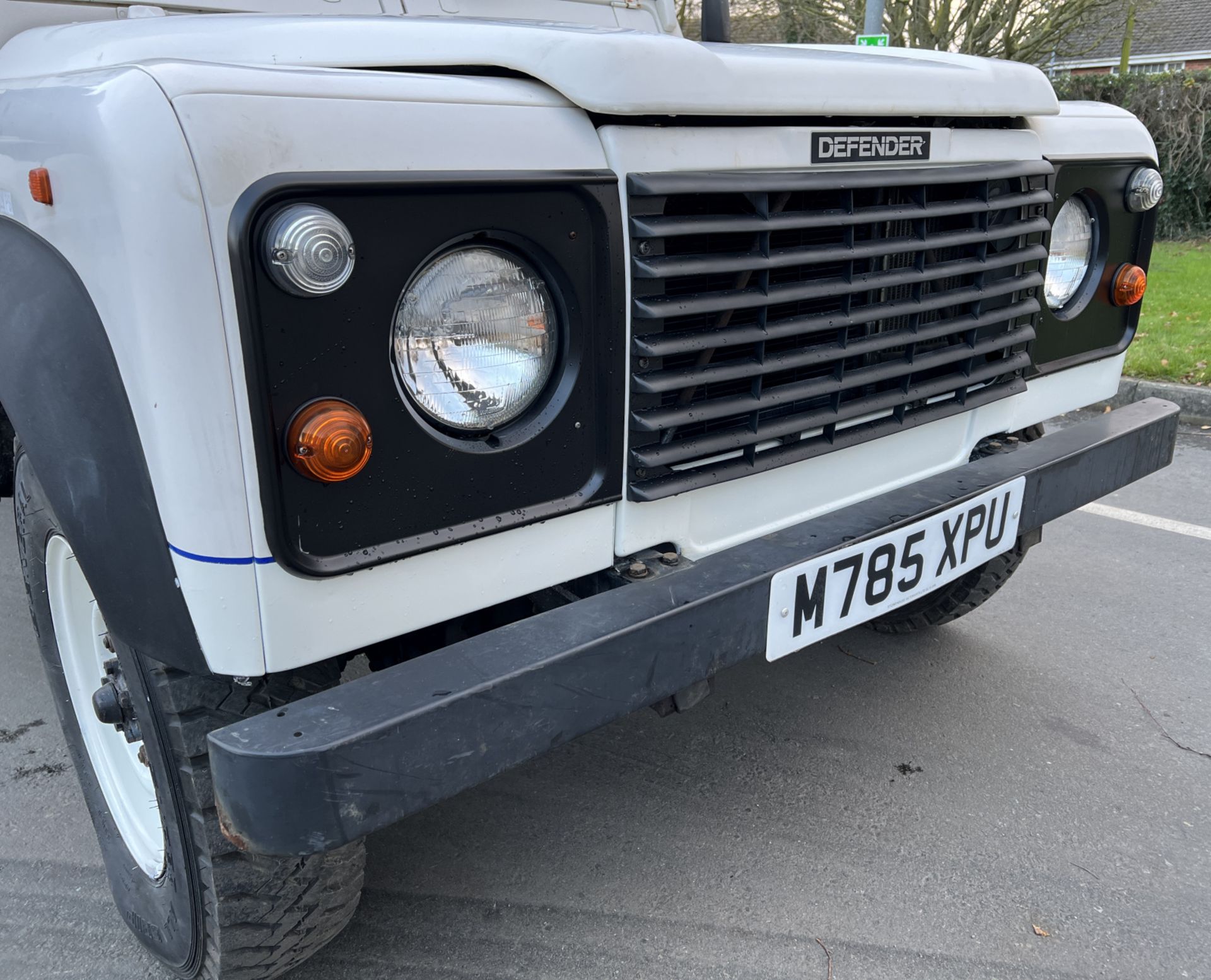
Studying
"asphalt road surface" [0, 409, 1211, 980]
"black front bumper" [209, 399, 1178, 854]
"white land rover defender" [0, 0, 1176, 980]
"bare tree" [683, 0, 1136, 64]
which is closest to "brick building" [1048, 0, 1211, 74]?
"bare tree" [683, 0, 1136, 64]

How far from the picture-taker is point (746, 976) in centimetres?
199

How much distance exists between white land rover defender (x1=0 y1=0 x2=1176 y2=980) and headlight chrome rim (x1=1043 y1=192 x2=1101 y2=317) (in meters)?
0.23

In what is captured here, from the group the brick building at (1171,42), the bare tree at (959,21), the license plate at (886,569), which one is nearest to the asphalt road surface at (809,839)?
the license plate at (886,569)

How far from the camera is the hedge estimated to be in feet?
42.1

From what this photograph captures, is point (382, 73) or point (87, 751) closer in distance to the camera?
point (382, 73)

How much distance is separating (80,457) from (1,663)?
2.22 meters

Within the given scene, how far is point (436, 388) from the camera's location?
4.85 ft

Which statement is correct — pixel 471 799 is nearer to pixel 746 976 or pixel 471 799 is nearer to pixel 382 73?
pixel 746 976

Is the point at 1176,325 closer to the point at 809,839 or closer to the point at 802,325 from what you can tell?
the point at 809,839

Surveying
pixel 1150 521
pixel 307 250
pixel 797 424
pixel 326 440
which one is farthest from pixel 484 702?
pixel 1150 521

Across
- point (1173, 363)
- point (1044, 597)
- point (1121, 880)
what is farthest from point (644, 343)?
point (1173, 363)

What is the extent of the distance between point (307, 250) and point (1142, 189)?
2.15 metres

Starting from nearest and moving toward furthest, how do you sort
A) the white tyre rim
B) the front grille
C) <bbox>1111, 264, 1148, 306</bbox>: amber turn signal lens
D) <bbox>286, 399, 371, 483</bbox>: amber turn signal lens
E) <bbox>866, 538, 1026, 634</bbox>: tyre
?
1. <bbox>286, 399, 371, 483</bbox>: amber turn signal lens
2. the front grille
3. the white tyre rim
4. <bbox>1111, 264, 1148, 306</bbox>: amber turn signal lens
5. <bbox>866, 538, 1026, 634</bbox>: tyre

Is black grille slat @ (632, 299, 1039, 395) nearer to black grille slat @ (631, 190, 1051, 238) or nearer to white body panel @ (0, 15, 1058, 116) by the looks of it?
black grille slat @ (631, 190, 1051, 238)
